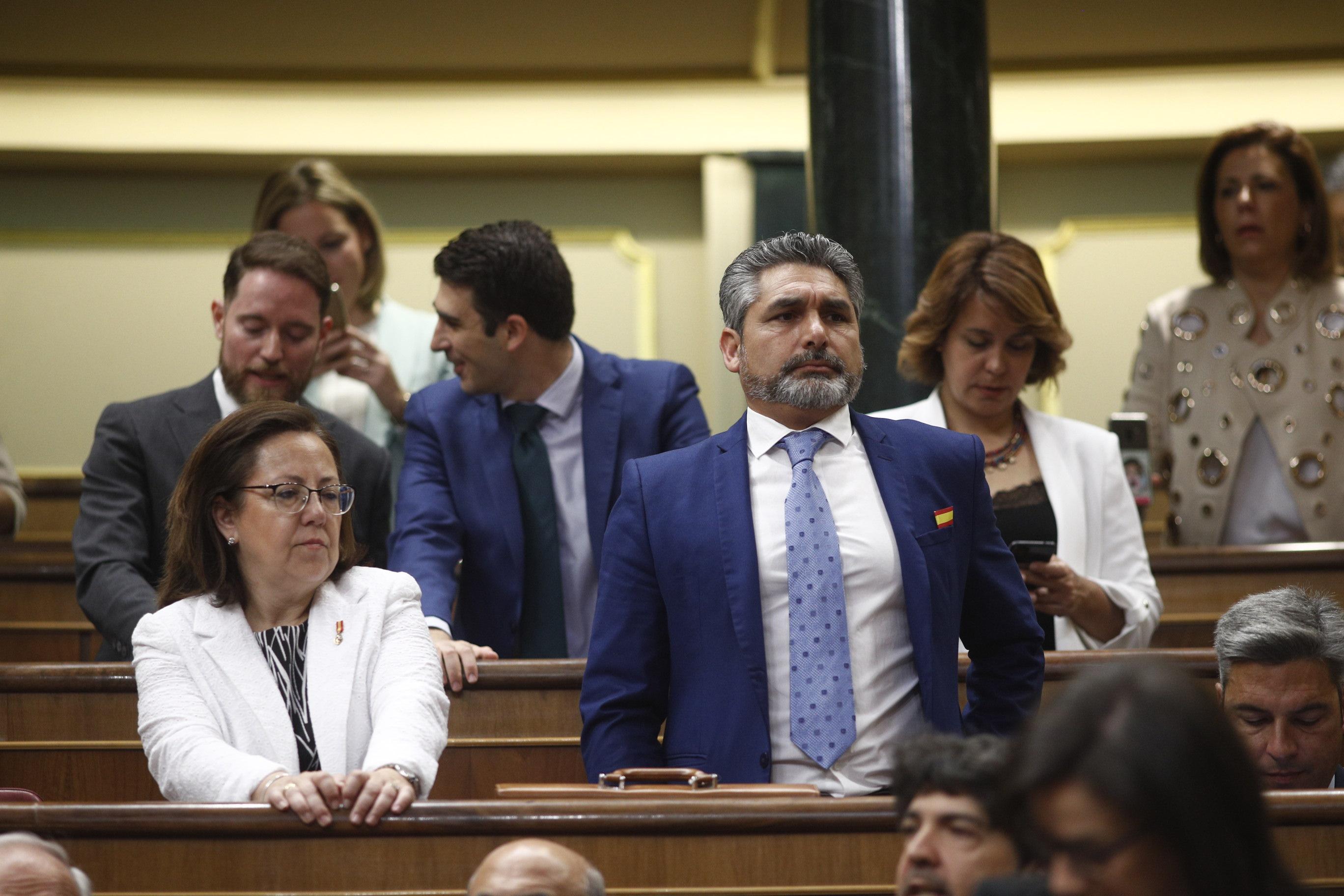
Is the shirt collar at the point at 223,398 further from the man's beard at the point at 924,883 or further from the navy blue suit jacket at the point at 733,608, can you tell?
the man's beard at the point at 924,883

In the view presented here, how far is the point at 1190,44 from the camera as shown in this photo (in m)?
6.50

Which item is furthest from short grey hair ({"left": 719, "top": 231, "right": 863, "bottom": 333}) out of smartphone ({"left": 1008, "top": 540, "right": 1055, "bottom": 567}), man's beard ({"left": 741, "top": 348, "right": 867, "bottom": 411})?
smartphone ({"left": 1008, "top": 540, "right": 1055, "bottom": 567})

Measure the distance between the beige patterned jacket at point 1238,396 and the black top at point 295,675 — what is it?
252cm

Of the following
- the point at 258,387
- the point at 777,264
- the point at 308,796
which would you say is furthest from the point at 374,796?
the point at 258,387

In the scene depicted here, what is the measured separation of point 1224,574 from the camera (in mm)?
3652

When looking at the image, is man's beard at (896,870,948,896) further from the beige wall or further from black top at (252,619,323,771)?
the beige wall

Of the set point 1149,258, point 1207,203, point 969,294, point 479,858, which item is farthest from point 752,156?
point 479,858

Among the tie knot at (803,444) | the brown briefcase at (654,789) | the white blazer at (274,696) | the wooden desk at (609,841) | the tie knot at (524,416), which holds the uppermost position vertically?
the tie knot at (524,416)

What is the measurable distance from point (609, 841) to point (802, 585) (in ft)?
1.63

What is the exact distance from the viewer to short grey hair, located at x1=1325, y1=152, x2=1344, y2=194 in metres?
4.88

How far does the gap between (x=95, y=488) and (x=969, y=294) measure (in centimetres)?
185

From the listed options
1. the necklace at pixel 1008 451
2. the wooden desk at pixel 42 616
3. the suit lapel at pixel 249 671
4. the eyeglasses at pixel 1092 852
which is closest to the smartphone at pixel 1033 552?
the necklace at pixel 1008 451

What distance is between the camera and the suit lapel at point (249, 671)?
7.76 ft

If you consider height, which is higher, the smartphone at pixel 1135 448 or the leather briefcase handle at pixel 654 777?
the smartphone at pixel 1135 448
